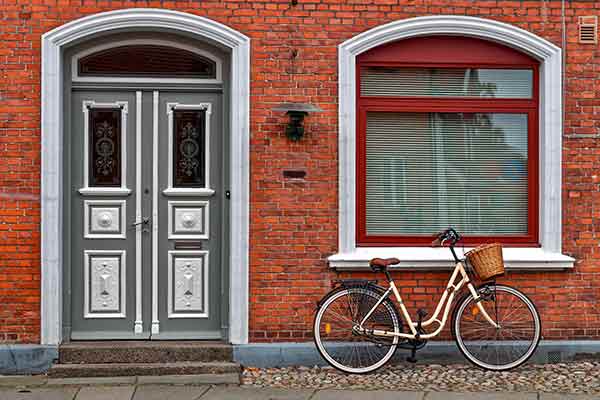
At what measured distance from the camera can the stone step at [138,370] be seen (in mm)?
8156

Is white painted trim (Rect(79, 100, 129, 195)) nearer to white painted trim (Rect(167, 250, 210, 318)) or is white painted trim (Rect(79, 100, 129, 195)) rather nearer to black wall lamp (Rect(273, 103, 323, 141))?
white painted trim (Rect(167, 250, 210, 318))

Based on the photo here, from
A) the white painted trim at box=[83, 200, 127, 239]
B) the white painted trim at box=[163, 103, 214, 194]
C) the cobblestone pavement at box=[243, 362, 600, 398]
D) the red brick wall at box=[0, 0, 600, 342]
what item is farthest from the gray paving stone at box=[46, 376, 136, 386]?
Answer: the white painted trim at box=[163, 103, 214, 194]

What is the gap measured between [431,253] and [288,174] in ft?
5.28

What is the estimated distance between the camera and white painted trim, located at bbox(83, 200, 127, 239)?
28.5ft

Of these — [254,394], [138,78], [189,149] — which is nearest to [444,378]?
[254,394]

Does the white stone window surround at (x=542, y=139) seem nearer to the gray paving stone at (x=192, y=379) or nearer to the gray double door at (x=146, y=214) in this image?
the gray double door at (x=146, y=214)

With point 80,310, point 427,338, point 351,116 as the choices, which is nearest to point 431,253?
point 427,338

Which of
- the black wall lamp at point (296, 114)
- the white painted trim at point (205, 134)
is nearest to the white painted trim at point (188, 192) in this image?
the white painted trim at point (205, 134)

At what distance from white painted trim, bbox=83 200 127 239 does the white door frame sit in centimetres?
26

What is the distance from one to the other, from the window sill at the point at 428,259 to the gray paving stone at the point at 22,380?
2.90 meters

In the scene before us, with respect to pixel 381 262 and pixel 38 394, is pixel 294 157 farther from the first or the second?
pixel 38 394

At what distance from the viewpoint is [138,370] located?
26.9 ft

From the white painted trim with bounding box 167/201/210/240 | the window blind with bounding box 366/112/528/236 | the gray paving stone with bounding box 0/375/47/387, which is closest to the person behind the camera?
the gray paving stone with bounding box 0/375/47/387

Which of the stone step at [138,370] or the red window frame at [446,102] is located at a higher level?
the red window frame at [446,102]
